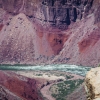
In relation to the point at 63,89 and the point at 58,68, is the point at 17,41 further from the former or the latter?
the point at 63,89

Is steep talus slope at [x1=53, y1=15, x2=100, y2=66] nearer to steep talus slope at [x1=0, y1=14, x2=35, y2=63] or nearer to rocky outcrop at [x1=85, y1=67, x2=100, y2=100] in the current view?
steep talus slope at [x1=0, y1=14, x2=35, y2=63]

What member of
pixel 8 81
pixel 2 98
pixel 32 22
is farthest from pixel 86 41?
pixel 2 98

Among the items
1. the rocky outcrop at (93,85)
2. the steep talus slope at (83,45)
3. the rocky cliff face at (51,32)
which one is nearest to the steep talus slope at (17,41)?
the rocky cliff face at (51,32)

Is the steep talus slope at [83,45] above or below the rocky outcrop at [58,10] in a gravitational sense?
below

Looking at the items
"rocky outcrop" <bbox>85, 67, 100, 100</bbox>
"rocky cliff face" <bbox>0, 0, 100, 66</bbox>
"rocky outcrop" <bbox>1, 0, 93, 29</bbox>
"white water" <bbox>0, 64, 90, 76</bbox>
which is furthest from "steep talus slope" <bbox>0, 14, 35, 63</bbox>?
"rocky outcrop" <bbox>85, 67, 100, 100</bbox>

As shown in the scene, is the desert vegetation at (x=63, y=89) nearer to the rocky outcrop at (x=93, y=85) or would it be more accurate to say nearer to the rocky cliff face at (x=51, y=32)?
the rocky cliff face at (x=51, y=32)

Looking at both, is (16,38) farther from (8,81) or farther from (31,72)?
(8,81)

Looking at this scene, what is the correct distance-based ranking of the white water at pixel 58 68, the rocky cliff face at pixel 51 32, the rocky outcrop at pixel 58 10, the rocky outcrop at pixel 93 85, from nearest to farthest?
1. the rocky outcrop at pixel 93 85
2. the white water at pixel 58 68
3. the rocky cliff face at pixel 51 32
4. the rocky outcrop at pixel 58 10

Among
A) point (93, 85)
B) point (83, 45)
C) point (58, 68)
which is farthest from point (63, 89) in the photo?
point (93, 85)
